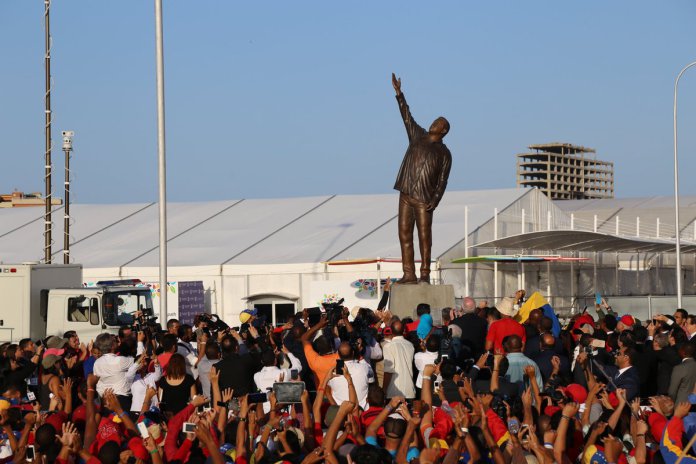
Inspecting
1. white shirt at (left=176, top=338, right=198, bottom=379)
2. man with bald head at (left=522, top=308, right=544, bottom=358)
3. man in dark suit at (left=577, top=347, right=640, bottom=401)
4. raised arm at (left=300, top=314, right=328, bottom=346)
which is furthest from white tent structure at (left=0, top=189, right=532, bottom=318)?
man in dark suit at (left=577, top=347, right=640, bottom=401)

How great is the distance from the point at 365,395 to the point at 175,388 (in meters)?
1.92

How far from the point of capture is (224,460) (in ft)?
28.3

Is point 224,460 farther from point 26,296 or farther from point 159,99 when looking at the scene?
point 26,296

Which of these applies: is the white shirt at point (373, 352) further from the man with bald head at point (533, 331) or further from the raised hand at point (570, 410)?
the raised hand at point (570, 410)

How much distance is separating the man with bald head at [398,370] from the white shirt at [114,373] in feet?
9.18

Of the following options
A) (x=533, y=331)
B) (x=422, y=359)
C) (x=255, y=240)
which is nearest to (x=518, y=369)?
(x=422, y=359)

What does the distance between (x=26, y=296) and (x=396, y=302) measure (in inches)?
327

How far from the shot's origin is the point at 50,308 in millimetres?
24000

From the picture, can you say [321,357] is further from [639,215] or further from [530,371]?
[639,215]

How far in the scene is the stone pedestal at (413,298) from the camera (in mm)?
19375

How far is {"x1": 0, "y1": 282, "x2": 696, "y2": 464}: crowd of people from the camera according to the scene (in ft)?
28.7

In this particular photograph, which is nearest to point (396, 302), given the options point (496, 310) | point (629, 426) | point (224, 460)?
point (496, 310)

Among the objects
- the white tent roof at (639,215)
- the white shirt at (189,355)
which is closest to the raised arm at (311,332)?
the white shirt at (189,355)

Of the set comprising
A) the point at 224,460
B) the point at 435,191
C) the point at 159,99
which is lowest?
the point at 224,460
